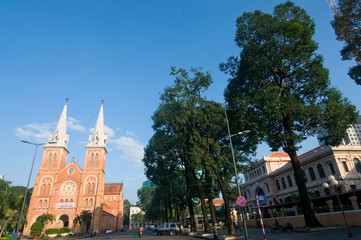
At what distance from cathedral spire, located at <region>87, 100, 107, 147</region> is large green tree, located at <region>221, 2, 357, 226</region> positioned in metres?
55.6

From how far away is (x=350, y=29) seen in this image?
1447 centimetres

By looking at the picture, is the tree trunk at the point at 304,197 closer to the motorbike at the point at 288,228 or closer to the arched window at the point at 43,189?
the motorbike at the point at 288,228

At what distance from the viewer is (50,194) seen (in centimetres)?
6200

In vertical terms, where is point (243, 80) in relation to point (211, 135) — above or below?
above

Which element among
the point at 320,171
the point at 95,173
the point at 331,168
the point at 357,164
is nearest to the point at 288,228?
the point at 331,168

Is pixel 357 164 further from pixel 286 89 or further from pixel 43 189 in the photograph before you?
pixel 43 189

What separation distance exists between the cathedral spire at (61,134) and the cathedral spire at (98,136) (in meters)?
6.71

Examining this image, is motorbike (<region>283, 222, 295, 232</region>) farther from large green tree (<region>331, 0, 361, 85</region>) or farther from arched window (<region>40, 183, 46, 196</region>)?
arched window (<region>40, 183, 46, 196</region>)

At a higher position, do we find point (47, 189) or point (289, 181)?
point (47, 189)

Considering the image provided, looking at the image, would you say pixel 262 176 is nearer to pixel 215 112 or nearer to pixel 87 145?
pixel 215 112

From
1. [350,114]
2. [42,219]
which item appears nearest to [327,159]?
[350,114]

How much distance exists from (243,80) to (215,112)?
4573 mm

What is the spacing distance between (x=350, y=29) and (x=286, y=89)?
7.69 metres

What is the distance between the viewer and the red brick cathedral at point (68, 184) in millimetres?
59944
